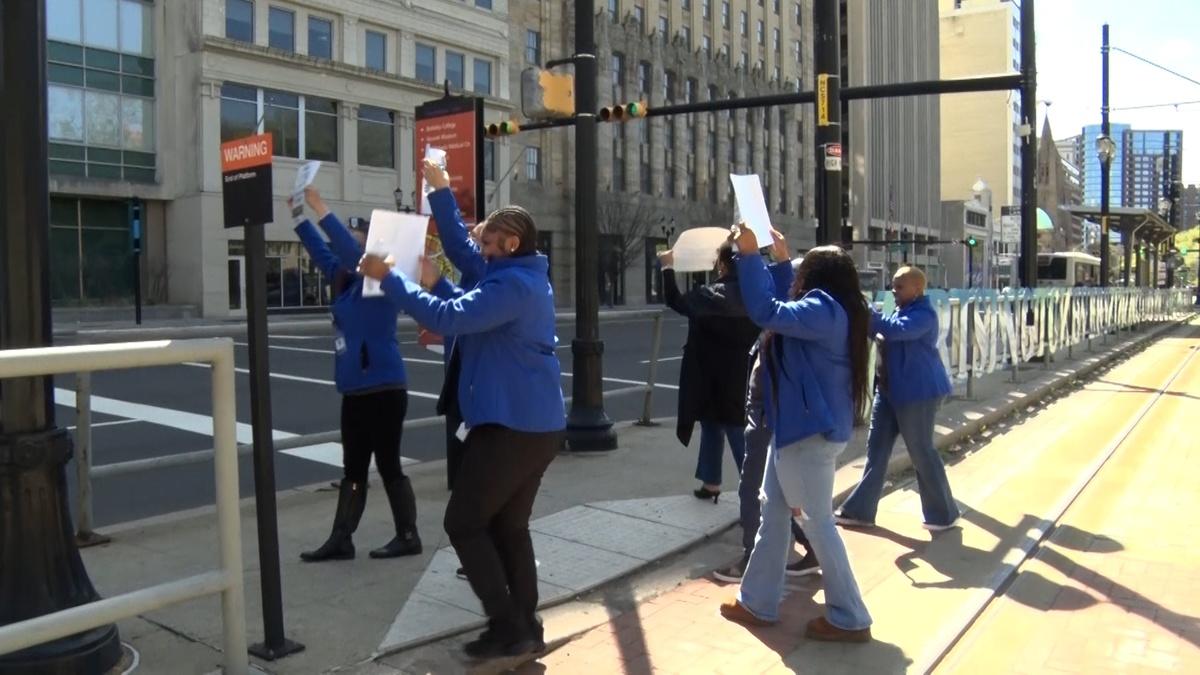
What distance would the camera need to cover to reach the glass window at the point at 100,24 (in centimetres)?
3297

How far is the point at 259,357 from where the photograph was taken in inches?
157

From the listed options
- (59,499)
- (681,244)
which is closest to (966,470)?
(681,244)

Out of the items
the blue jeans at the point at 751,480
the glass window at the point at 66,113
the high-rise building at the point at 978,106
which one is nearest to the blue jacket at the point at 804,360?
the blue jeans at the point at 751,480

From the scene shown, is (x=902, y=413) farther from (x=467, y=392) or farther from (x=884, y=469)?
(x=467, y=392)

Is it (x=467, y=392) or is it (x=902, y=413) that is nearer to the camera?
(x=467, y=392)

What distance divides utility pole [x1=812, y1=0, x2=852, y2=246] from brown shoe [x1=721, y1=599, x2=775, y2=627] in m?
4.31

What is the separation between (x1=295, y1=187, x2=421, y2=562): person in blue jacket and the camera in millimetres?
5172

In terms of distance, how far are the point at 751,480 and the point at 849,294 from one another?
1317mm

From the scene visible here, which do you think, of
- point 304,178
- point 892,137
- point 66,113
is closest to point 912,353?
point 304,178

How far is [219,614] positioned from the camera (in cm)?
447

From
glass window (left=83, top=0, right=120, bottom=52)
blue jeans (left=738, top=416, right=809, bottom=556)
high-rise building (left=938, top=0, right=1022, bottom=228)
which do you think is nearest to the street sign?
blue jeans (left=738, top=416, right=809, bottom=556)

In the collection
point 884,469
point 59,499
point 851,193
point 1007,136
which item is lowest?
point 884,469

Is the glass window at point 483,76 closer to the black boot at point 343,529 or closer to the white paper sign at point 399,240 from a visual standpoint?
the black boot at point 343,529

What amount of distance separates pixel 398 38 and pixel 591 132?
114ft
